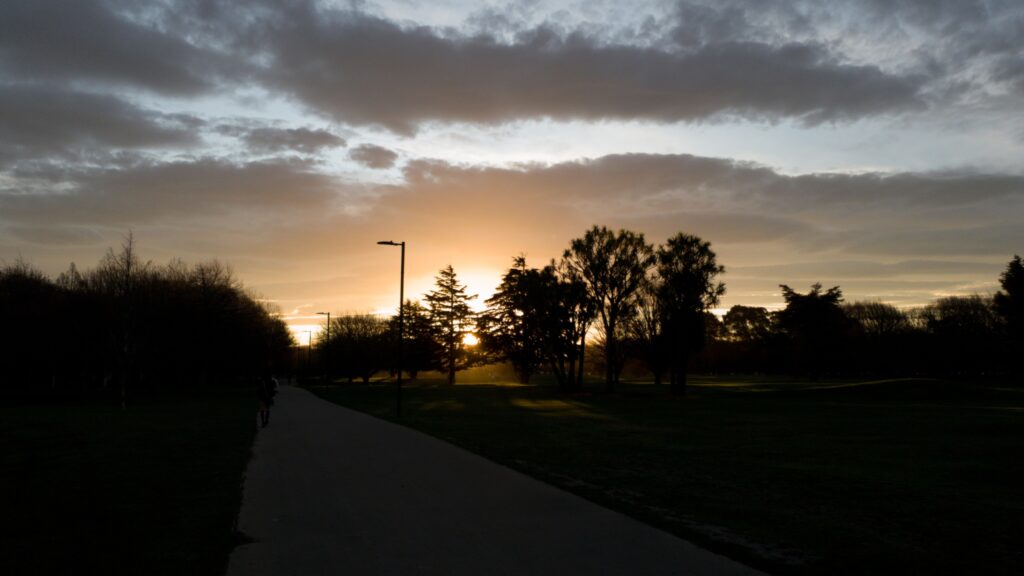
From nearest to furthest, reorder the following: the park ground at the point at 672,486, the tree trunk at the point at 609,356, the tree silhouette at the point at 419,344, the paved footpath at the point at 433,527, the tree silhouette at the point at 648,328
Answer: the paved footpath at the point at 433,527
the park ground at the point at 672,486
the tree silhouette at the point at 648,328
the tree trunk at the point at 609,356
the tree silhouette at the point at 419,344

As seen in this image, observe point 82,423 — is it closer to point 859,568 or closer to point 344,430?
point 344,430

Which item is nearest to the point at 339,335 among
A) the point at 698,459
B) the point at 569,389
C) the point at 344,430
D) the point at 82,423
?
the point at 569,389

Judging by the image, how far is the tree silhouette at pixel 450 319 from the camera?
293 ft

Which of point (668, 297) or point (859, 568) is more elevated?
point (668, 297)

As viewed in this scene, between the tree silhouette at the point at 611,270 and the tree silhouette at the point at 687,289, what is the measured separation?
199cm

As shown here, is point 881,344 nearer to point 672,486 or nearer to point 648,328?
point 648,328

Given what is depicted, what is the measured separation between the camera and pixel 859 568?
22.4 feet

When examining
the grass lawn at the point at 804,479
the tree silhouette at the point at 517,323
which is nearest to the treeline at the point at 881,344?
the tree silhouette at the point at 517,323

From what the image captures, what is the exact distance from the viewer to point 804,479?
1287 cm

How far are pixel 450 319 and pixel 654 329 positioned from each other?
40267mm

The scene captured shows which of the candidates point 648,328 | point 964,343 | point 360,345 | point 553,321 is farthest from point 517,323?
point 964,343

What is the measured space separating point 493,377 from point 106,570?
367 feet

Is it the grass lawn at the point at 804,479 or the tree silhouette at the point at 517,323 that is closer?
the grass lawn at the point at 804,479

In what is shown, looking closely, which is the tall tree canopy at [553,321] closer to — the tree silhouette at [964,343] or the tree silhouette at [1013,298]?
the tree silhouette at [1013,298]
